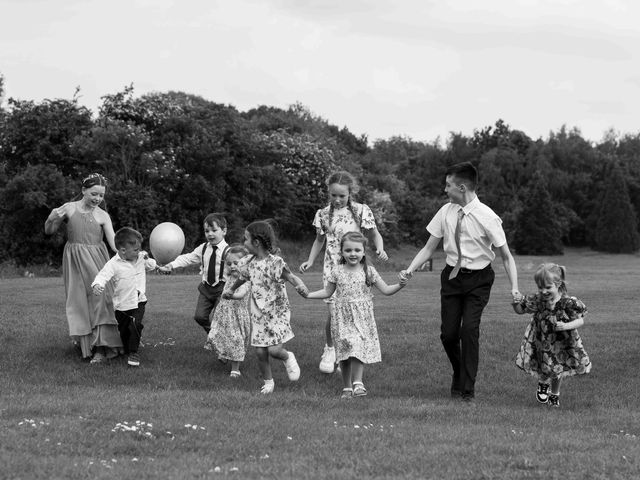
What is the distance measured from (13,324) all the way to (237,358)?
16.3 feet

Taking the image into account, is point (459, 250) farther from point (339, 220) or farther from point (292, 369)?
point (292, 369)

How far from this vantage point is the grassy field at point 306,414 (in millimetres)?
6461

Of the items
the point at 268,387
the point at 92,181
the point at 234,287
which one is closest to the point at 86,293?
the point at 92,181

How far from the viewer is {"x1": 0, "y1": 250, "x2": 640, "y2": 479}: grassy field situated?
6.46 meters

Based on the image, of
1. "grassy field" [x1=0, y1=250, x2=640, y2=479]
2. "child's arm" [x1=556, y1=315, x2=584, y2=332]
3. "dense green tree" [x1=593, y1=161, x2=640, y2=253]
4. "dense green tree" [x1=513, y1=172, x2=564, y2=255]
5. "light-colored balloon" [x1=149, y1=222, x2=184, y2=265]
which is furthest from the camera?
"dense green tree" [x1=593, y1=161, x2=640, y2=253]

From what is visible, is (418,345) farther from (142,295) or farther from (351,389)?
(142,295)

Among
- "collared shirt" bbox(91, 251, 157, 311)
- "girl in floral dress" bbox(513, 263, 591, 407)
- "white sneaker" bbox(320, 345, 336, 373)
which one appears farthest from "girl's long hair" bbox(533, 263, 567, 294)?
"collared shirt" bbox(91, 251, 157, 311)

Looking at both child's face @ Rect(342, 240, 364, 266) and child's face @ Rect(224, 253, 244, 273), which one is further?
child's face @ Rect(224, 253, 244, 273)

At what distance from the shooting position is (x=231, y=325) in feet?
38.0

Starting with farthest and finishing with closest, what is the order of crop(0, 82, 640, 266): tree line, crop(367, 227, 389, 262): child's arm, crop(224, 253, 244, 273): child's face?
crop(0, 82, 640, 266): tree line < crop(224, 253, 244, 273): child's face < crop(367, 227, 389, 262): child's arm

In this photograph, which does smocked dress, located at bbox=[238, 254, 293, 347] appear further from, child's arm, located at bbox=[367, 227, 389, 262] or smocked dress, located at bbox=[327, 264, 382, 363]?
child's arm, located at bbox=[367, 227, 389, 262]

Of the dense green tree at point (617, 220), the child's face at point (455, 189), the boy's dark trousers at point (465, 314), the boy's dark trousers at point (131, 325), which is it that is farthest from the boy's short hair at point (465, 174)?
the dense green tree at point (617, 220)

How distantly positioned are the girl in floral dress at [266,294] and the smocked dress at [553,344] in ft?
9.75

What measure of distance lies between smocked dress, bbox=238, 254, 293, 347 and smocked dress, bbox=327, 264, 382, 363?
0.65m
